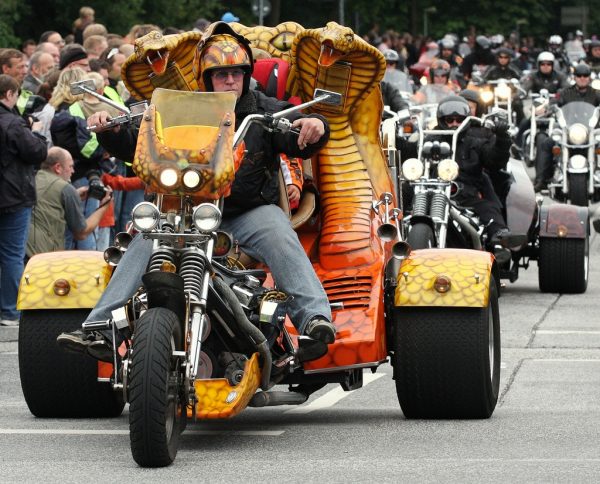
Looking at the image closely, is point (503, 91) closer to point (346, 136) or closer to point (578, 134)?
point (578, 134)

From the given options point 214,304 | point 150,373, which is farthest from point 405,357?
point 150,373

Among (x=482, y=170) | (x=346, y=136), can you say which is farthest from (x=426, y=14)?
(x=346, y=136)

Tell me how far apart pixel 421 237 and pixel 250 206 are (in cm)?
590

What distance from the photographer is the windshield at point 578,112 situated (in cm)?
2489

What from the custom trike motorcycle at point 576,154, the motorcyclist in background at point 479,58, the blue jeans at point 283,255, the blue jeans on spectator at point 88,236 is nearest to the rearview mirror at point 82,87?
the blue jeans at point 283,255

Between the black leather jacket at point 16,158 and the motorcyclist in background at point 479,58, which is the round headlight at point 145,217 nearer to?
the black leather jacket at point 16,158

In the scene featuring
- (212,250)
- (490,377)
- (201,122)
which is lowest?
(490,377)

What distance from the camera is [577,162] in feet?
79.1

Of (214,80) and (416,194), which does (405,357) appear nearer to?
(214,80)

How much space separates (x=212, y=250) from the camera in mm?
8461

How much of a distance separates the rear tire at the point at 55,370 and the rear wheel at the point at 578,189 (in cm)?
1474

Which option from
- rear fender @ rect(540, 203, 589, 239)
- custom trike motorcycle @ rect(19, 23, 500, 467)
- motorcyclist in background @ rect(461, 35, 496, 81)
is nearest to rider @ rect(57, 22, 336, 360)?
custom trike motorcycle @ rect(19, 23, 500, 467)

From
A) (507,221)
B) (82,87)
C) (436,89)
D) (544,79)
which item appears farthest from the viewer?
(544,79)

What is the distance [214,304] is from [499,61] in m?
23.6
